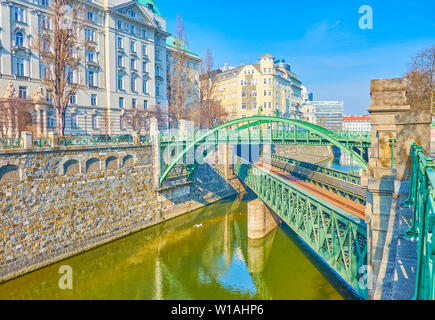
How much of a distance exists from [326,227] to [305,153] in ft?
203

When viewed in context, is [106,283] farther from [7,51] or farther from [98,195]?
[7,51]

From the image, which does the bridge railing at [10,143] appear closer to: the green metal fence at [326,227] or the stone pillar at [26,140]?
the stone pillar at [26,140]

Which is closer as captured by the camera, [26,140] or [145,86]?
[26,140]

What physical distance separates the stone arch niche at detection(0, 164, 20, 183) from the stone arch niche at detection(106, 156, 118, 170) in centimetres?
698

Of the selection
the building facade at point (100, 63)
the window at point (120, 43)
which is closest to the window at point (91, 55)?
the building facade at point (100, 63)

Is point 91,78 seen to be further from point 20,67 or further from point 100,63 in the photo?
point 20,67

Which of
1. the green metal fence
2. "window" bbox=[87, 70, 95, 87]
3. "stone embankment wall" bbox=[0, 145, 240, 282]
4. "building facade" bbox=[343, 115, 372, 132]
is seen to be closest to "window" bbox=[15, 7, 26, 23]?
"window" bbox=[87, 70, 95, 87]

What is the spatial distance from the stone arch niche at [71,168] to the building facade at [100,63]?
10929 millimetres

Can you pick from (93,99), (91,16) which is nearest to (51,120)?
(93,99)

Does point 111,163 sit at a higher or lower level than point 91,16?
lower

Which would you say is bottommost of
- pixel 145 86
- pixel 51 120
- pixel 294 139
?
pixel 294 139

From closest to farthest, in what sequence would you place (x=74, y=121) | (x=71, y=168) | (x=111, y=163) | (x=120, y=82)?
(x=71, y=168) → (x=111, y=163) → (x=74, y=121) → (x=120, y=82)

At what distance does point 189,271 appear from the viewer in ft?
64.1
